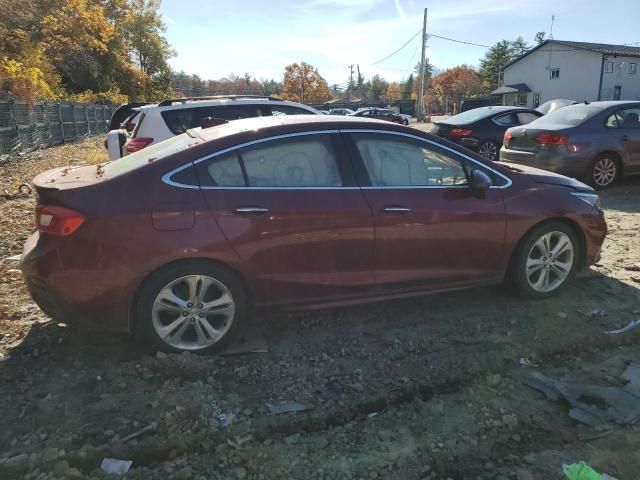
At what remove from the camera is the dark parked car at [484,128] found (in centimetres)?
1184

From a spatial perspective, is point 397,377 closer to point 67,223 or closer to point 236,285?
point 236,285

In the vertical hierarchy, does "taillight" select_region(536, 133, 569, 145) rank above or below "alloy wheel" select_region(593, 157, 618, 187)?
above

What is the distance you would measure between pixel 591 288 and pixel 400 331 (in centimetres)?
210

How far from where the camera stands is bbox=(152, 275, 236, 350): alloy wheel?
3.46 metres

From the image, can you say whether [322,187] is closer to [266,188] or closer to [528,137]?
[266,188]

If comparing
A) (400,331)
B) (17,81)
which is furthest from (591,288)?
(17,81)

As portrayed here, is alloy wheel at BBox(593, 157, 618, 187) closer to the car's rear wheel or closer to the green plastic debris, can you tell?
the car's rear wheel

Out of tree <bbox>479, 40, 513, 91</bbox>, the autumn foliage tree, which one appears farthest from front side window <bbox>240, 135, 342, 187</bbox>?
tree <bbox>479, 40, 513, 91</bbox>

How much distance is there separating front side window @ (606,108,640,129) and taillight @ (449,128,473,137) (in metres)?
3.15

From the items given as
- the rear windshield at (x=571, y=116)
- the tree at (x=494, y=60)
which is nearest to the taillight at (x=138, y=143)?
the rear windshield at (x=571, y=116)

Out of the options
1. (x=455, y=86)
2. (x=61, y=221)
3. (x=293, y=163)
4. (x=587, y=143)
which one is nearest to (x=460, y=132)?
(x=587, y=143)

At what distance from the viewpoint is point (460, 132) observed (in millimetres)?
11922

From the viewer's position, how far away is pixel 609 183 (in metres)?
9.25

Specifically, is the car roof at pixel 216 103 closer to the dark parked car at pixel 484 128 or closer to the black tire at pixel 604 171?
the dark parked car at pixel 484 128
